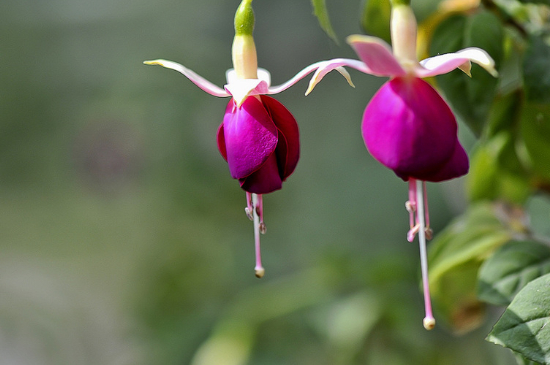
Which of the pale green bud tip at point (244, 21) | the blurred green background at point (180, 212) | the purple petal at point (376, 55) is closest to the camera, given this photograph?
the purple petal at point (376, 55)

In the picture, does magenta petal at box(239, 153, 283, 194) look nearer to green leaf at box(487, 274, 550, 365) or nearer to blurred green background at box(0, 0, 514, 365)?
green leaf at box(487, 274, 550, 365)

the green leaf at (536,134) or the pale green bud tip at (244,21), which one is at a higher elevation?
the pale green bud tip at (244,21)

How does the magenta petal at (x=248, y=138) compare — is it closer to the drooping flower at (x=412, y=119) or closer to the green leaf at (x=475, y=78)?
the drooping flower at (x=412, y=119)

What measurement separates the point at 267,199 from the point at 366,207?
0.24m

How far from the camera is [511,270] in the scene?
0.44 metres

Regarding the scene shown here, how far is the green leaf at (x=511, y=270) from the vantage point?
1.40ft

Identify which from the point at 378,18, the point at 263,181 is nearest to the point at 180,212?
the point at 378,18

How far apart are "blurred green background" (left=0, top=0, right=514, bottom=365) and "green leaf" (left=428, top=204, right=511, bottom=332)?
25 centimetres

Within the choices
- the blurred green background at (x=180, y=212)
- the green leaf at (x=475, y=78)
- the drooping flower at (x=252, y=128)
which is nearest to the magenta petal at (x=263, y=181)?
the drooping flower at (x=252, y=128)

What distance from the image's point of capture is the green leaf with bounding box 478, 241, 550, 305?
0.43 meters

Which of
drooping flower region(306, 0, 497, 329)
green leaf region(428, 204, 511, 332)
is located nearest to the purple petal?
drooping flower region(306, 0, 497, 329)

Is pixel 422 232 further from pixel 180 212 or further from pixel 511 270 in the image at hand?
pixel 180 212

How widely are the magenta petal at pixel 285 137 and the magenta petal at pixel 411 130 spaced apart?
0.06m

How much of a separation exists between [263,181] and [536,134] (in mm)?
249
